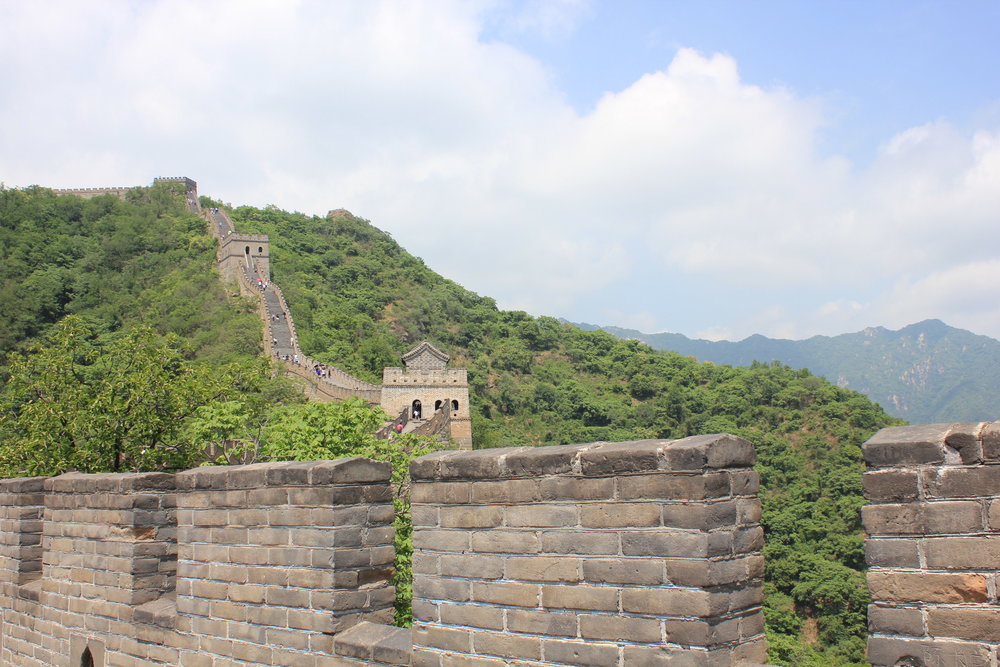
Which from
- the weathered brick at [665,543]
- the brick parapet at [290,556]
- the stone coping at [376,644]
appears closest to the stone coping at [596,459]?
the weathered brick at [665,543]

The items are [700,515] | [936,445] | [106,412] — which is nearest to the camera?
[936,445]

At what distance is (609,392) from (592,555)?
6985 cm

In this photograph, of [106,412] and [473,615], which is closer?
[473,615]

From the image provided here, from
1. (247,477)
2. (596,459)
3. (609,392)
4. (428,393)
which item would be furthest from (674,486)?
(609,392)

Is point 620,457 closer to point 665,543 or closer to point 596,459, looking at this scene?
point 596,459

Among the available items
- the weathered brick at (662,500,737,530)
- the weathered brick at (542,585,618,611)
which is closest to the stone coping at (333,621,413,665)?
the weathered brick at (542,585,618,611)

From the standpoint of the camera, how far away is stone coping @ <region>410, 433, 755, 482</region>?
137 inches

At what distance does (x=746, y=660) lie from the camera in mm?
3539

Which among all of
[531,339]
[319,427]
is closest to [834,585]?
[319,427]

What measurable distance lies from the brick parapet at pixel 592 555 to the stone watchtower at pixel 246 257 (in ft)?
189

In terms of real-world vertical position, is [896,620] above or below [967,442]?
below

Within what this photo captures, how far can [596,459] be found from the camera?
378 centimetres

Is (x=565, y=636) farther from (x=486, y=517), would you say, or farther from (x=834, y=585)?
(x=834, y=585)

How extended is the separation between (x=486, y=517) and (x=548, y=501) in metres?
0.41
